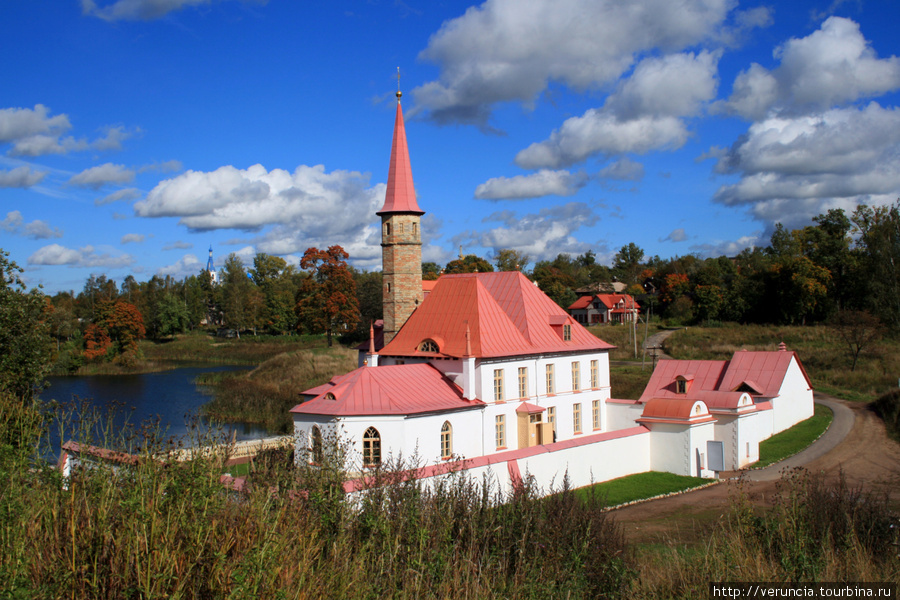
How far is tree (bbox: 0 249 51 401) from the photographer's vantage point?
17.5 m

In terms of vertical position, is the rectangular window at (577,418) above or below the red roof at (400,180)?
below

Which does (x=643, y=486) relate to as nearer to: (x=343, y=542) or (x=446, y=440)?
(x=446, y=440)

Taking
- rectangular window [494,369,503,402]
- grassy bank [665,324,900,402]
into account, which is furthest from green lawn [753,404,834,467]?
rectangular window [494,369,503,402]

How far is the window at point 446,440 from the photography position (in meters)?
20.8

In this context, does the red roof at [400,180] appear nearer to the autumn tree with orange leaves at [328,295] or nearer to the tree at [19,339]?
the tree at [19,339]

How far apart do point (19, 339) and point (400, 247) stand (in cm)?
1387

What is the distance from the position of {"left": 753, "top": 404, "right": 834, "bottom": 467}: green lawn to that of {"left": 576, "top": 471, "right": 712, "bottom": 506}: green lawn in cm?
343

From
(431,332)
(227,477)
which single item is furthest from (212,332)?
(227,477)

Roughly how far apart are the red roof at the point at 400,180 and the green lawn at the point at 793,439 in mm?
16208

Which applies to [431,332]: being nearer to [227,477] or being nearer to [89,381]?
[227,477]

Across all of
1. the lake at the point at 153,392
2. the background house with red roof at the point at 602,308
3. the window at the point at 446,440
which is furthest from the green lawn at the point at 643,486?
the background house with red roof at the point at 602,308

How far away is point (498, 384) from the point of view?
23109 millimetres

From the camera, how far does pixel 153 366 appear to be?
5878 cm

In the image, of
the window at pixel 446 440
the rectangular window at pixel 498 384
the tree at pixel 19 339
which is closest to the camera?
the tree at pixel 19 339
